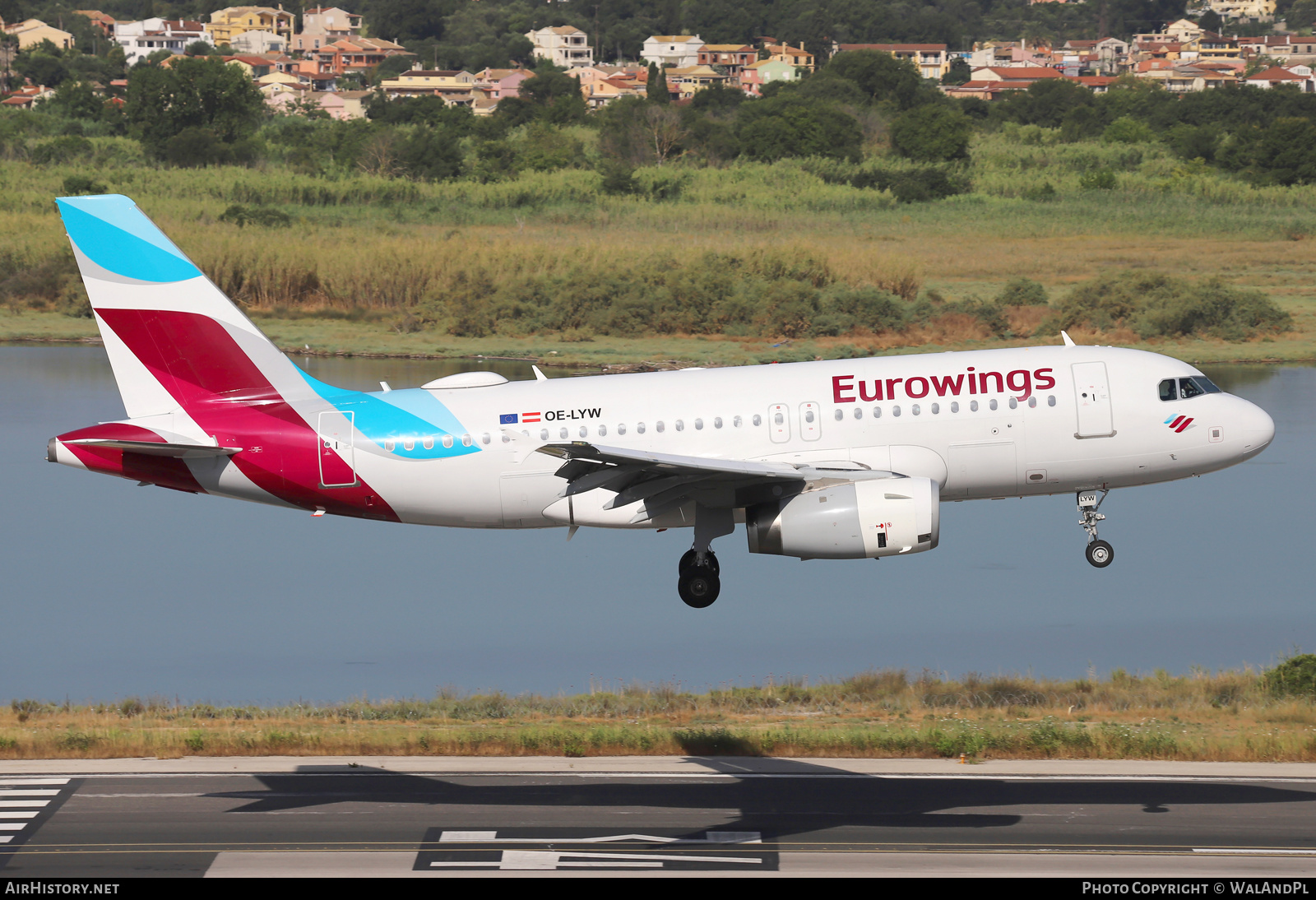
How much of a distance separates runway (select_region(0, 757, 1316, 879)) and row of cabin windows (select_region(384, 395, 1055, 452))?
270 inches

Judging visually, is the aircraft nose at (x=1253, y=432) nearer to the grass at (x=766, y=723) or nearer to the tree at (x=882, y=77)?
the grass at (x=766, y=723)

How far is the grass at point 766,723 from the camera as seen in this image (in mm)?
32781

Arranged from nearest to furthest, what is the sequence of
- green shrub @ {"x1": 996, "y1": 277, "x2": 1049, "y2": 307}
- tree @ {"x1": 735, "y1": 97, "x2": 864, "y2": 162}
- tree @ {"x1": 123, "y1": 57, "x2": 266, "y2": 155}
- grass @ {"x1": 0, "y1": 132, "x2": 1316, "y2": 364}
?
1. grass @ {"x1": 0, "y1": 132, "x2": 1316, "y2": 364}
2. green shrub @ {"x1": 996, "y1": 277, "x2": 1049, "y2": 307}
3. tree @ {"x1": 735, "y1": 97, "x2": 864, "y2": 162}
4. tree @ {"x1": 123, "y1": 57, "x2": 266, "y2": 155}

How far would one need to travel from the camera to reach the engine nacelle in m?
32.2

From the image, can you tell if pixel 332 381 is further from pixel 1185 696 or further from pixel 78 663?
pixel 1185 696

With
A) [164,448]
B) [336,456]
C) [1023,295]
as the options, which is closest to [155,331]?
[164,448]

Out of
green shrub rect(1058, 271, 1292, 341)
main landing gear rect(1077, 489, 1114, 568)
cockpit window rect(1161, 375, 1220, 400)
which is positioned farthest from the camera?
green shrub rect(1058, 271, 1292, 341)

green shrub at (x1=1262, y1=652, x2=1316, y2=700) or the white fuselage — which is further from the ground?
the white fuselage

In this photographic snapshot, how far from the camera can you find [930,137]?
136250mm

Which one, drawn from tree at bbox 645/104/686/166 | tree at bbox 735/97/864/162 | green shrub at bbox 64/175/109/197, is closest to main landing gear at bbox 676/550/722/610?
green shrub at bbox 64/175/109/197

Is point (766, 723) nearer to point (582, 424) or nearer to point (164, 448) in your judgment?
point (582, 424)

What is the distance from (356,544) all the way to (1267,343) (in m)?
44.4

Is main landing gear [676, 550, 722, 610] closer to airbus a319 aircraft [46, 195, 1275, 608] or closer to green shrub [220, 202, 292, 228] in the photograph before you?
airbus a319 aircraft [46, 195, 1275, 608]
